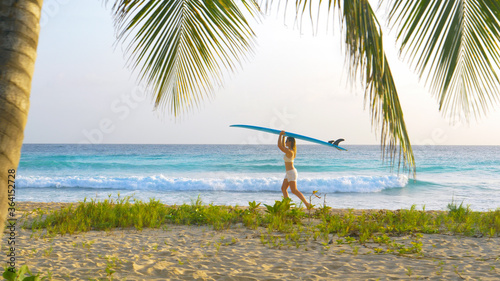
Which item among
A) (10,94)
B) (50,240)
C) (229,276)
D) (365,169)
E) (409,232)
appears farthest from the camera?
(365,169)

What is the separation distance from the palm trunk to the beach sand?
2.03 meters

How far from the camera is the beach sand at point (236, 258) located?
357 cm

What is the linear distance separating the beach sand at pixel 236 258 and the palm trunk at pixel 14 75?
2026 millimetres

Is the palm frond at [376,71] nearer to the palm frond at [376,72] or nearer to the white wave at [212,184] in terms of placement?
the palm frond at [376,72]

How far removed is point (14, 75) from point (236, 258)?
3101 mm

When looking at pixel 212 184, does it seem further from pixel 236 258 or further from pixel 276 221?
pixel 236 258

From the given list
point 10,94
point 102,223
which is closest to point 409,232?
point 102,223

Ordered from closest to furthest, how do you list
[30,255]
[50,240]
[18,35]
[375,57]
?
[18,35], [375,57], [30,255], [50,240]

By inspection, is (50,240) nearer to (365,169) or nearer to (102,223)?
(102,223)

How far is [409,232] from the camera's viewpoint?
541 centimetres

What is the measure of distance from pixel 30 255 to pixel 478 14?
4.84 meters

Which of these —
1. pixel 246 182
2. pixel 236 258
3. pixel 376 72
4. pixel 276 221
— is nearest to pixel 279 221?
pixel 276 221

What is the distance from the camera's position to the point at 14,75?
1.62 metres

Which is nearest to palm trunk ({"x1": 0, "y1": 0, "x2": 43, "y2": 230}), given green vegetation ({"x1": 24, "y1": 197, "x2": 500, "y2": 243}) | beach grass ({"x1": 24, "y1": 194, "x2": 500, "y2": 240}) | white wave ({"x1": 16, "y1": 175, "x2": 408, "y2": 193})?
green vegetation ({"x1": 24, "y1": 197, "x2": 500, "y2": 243})
